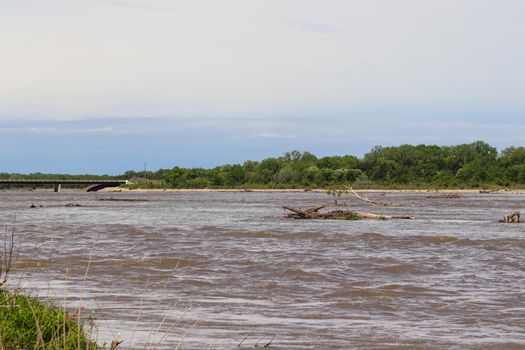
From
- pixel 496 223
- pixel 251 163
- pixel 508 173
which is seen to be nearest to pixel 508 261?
pixel 496 223

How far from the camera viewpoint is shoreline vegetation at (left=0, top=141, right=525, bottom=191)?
11975 centimetres

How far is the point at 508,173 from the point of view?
119875 millimetres

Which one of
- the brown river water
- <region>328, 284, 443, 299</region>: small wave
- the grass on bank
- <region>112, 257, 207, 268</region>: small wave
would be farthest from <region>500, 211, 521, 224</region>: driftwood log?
the grass on bank

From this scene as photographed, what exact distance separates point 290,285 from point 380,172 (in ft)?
382

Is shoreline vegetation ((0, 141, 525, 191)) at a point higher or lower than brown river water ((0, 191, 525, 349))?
higher

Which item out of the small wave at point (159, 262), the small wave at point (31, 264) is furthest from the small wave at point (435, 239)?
the small wave at point (31, 264)

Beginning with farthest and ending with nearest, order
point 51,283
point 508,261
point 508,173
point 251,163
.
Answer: point 251,163
point 508,173
point 508,261
point 51,283

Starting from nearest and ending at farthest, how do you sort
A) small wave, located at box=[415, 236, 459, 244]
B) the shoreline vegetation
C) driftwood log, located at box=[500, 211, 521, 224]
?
small wave, located at box=[415, 236, 459, 244]
driftwood log, located at box=[500, 211, 521, 224]
the shoreline vegetation

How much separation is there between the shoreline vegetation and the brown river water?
285ft

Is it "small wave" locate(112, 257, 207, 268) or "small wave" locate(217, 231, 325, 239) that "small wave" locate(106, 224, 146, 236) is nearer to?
"small wave" locate(217, 231, 325, 239)

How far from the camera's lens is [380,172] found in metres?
132

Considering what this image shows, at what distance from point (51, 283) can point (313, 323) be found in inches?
258

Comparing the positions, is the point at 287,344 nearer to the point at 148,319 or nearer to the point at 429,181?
the point at 148,319

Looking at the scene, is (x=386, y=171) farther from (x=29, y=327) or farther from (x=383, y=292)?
(x=29, y=327)
